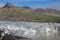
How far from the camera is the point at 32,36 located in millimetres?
11602

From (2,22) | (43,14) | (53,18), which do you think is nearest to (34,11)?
(43,14)

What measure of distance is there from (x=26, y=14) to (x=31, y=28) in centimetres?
110

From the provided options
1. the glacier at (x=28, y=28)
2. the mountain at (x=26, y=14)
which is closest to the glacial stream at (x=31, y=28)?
the glacier at (x=28, y=28)

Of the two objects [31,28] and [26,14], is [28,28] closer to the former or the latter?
[31,28]

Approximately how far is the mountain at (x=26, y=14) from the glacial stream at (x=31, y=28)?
1.13 ft

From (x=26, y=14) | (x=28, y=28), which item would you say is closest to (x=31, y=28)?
(x=28, y=28)

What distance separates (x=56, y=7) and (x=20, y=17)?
238cm

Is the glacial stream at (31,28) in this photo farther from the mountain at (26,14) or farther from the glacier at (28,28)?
the mountain at (26,14)

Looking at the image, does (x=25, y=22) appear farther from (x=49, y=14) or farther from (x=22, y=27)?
(x=49, y=14)

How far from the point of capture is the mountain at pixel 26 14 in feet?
37.6

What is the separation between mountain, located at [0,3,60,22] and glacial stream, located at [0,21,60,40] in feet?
1.13

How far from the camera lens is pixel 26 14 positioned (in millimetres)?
11695

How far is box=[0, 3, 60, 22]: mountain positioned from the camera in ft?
37.6

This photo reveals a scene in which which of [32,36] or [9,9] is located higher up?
[9,9]
